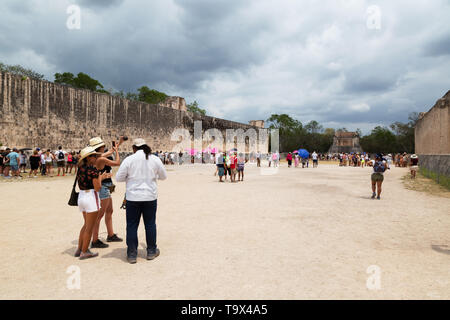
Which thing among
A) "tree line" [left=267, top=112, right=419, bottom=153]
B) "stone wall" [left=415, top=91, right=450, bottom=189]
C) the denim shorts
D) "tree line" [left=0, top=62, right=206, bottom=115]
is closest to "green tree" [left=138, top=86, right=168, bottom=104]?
"tree line" [left=0, top=62, right=206, bottom=115]

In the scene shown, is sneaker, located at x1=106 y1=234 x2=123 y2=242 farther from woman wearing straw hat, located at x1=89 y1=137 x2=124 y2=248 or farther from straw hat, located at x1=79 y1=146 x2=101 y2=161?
straw hat, located at x1=79 y1=146 x2=101 y2=161

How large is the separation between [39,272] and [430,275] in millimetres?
3658

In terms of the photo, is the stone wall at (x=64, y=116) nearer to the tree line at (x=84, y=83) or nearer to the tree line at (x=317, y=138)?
the tree line at (x=84, y=83)

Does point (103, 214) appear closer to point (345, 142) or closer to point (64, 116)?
point (64, 116)

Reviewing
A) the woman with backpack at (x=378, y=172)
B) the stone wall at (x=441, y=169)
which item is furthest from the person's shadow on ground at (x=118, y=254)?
the stone wall at (x=441, y=169)

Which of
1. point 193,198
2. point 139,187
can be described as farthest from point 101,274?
point 193,198

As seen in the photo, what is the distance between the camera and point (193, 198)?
24.1ft

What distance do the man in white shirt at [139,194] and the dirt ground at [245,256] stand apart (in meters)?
0.23

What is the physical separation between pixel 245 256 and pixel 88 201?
70.6 inches

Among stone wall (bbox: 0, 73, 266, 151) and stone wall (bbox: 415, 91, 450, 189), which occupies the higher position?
stone wall (bbox: 0, 73, 266, 151)

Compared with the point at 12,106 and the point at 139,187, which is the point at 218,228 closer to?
the point at 139,187

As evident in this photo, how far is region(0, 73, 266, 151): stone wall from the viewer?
53.6 ft

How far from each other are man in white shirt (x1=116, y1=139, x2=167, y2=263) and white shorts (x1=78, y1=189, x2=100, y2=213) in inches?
13.0

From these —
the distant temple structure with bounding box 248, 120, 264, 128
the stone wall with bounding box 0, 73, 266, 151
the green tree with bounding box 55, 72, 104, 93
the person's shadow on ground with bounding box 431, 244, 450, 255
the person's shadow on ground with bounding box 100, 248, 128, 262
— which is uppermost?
→ the green tree with bounding box 55, 72, 104, 93
